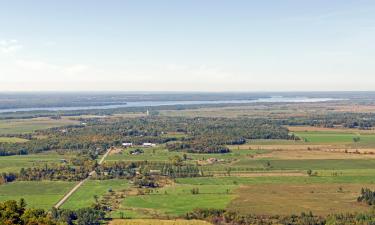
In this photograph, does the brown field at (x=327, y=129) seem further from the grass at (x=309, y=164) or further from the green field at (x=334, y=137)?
the grass at (x=309, y=164)

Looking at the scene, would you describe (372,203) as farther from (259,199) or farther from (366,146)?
(366,146)

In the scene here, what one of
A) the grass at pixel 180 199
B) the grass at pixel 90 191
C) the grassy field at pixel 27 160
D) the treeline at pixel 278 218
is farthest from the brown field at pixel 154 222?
the grassy field at pixel 27 160

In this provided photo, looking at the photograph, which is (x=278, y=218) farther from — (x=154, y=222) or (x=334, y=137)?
(x=334, y=137)

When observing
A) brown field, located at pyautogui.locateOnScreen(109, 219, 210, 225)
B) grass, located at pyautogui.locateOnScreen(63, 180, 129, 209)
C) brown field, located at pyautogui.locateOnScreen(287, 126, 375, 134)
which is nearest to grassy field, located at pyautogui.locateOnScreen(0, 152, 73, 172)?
grass, located at pyautogui.locateOnScreen(63, 180, 129, 209)

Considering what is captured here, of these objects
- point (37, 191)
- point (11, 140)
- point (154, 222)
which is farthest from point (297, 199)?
point (11, 140)

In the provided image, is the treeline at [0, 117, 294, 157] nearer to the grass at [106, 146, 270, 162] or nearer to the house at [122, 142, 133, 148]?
the house at [122, 142, 133, 148]

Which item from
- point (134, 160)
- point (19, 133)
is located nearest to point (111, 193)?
point (134, 160)

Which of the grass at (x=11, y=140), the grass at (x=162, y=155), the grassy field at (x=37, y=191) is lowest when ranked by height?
the grassy field at (x=37, y=191)
